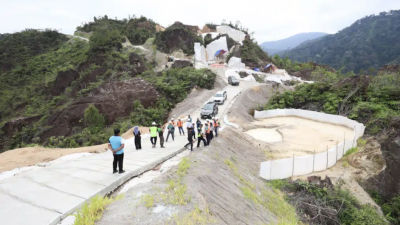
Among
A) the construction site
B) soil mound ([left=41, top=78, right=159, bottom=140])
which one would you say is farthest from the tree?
the construction site

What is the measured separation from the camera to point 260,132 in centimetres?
1861

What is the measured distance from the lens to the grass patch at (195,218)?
441 centimetres

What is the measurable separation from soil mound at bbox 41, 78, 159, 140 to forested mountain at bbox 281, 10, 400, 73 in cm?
8498

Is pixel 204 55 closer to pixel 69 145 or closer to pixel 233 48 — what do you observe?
pixel 233 48

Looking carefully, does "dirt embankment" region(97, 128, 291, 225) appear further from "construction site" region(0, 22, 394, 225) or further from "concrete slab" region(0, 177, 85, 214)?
"concrete slab" region(0, 177, 85, 214)

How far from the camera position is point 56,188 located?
614 cm

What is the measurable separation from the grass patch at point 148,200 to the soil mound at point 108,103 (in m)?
21.1

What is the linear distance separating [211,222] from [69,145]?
18.8 meters

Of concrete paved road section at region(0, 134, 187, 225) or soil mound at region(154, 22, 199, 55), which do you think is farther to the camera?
soil mound at region(154, 22, 199, 55)

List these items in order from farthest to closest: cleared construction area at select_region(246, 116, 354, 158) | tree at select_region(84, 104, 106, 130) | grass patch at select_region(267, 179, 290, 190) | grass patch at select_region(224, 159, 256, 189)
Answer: tree at select_region(84, 104, 106, 130)
cleared construction area at select_region(246, 116, 354, 158)
grass patch at select_region(267, 179, 290, 190)
grass patch at select_region(224, 159, 256, 189)

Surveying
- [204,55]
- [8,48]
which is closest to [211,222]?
[204,55]

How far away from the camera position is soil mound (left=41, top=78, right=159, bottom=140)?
24.7 m

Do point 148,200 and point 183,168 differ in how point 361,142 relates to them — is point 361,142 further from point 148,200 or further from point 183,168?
point 148,200

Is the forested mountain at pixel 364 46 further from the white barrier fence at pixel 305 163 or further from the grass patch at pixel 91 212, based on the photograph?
the grass patch at pixel 91 212
